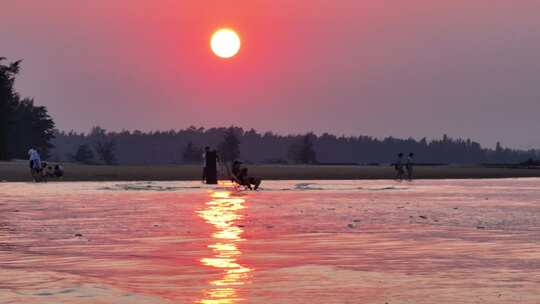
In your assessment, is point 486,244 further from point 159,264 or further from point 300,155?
point 300,155

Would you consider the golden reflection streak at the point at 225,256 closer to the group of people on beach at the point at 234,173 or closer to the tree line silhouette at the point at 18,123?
the group of people on beach at the point at 234,173

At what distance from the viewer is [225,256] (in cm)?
1420

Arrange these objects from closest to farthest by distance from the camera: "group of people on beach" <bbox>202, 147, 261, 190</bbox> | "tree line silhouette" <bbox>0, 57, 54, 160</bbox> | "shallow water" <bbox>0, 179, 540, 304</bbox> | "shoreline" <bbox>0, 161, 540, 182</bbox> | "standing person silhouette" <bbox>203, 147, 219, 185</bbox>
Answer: "shallow water" <bbox>0, 179, 540, 304</bbox> → "group of people on beach" <bbox>202, 147, 261, 190</bbox> → "standing person silhouette" <bbox>203, 147, 219, 185</bbox> → "shoreline" <bbox>0, 161, 540, 182</bbox> → "tree line silhouette" <bbox>0, 57, 54, 160</bbox>

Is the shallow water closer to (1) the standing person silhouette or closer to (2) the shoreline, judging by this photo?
(1) the standing person silhouette

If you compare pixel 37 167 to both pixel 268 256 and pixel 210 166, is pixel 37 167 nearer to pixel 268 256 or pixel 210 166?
pixel 210 166

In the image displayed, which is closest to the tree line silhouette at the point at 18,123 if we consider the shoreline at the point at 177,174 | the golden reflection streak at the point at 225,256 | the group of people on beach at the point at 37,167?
the shoreline at the point at 177,174

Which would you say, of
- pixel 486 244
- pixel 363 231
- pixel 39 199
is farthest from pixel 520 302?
pixel 39 199

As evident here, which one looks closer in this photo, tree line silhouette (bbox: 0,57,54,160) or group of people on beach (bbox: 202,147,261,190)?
group of people on beach (bbox: 202,147,261,190)

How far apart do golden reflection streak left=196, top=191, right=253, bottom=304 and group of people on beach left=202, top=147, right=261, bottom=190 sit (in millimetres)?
18130

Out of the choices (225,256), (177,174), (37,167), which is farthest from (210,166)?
(225,256)

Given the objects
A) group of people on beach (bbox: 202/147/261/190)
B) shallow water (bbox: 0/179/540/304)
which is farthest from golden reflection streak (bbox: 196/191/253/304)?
group of people on beach (bbox: 202/147/261/190)

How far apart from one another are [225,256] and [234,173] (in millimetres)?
32598

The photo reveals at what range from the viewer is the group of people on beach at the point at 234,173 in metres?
45.9

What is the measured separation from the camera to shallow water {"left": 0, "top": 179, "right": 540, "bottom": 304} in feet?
34.1
